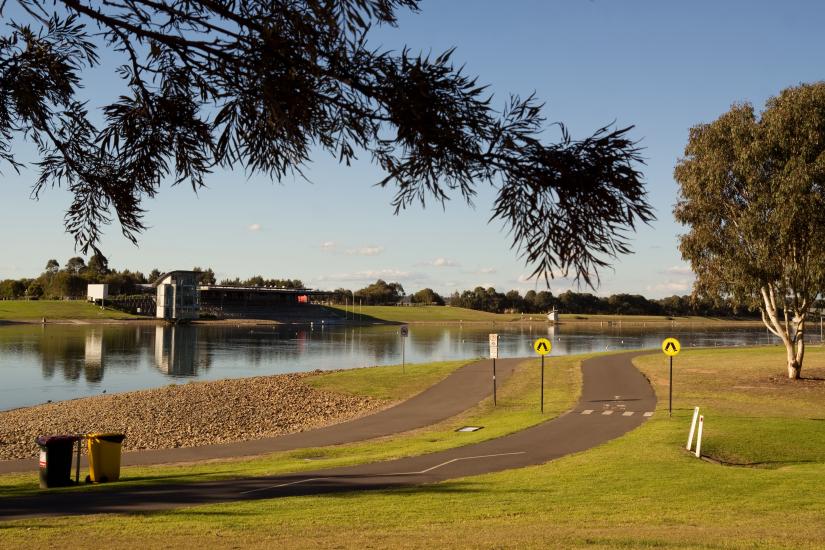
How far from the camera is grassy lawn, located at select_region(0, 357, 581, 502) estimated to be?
1589 centimetres

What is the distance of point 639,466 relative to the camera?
1605 cm

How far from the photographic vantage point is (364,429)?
24.2m

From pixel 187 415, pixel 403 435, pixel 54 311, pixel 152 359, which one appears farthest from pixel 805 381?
pixel 54 311

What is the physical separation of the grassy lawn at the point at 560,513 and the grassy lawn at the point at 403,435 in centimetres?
256

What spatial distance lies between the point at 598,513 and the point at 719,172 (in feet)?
85.6

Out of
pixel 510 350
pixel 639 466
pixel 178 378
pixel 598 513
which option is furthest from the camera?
pixel 510 350

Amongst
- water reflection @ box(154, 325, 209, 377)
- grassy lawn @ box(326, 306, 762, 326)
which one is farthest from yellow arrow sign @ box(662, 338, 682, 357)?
grassy lawn @ box(326, 306, 762, 326)

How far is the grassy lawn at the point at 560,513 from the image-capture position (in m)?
9.09

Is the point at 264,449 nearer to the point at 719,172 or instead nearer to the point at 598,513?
the point at 598,513

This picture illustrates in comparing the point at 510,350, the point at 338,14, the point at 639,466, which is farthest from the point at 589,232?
the point at 510,350

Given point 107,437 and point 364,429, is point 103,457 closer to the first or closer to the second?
point 107,437

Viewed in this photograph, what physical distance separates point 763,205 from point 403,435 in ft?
65.2

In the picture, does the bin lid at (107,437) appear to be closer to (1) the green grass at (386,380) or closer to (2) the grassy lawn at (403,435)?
(2) the grassy lawn at (403,435)

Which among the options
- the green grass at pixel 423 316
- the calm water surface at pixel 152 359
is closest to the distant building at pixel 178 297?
the calm water surface at pixel 152 359
